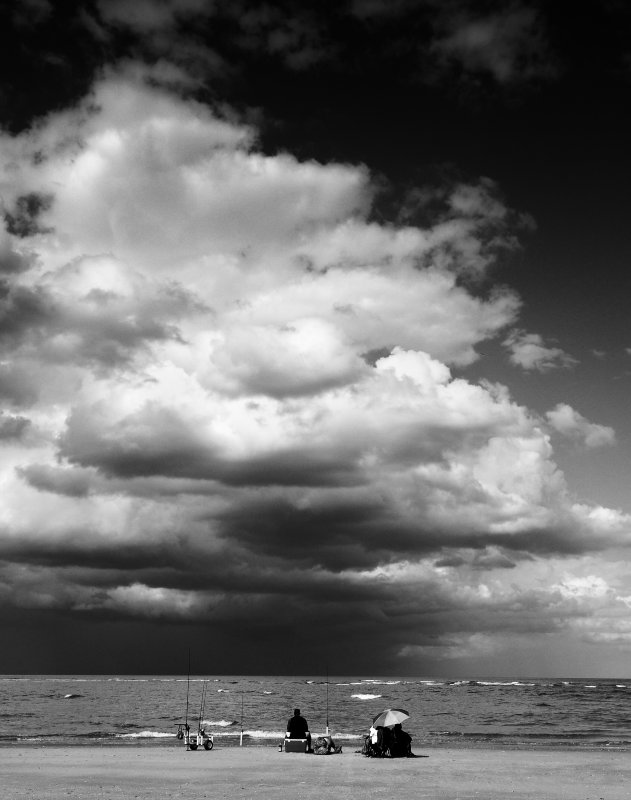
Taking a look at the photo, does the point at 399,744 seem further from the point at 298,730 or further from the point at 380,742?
the point at 298,730

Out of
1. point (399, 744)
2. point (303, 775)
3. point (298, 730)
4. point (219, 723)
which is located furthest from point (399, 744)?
point (219, 723)

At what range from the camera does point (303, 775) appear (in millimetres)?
22250

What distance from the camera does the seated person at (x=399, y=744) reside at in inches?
1086

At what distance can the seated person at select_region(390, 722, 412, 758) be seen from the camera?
27.6 m

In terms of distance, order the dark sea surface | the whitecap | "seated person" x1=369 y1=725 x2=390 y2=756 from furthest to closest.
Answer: the whitecap < the dark sea surface < "seated person" x1=369 y1=725 x2=390 y2=756

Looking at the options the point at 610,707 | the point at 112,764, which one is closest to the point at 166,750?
the point at 112,764

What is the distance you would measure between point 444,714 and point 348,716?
820cm

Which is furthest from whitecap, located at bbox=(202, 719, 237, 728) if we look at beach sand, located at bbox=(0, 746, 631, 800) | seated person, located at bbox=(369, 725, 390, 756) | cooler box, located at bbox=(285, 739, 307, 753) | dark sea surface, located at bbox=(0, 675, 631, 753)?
seated person, located at bbox=(369, 725, 390, 756)

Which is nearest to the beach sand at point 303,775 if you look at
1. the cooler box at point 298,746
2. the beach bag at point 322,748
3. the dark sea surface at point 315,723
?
the beach bag at point 322,748

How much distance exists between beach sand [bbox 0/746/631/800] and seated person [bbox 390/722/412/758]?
102 centimetres

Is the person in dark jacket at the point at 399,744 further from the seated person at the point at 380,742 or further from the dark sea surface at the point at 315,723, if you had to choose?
the dark sea surface at the point at 315,723

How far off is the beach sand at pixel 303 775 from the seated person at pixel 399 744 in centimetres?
102

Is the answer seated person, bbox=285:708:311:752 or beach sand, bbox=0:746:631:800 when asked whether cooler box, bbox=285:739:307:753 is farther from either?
beach sand, bbox=0:746:631:800

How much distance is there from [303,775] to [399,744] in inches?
261
